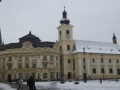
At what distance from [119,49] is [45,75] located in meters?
35.7

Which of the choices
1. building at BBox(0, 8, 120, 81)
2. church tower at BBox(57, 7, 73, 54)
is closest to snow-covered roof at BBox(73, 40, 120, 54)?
building at BBox(0, 8, 120, 81)

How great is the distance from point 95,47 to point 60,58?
14.6 m

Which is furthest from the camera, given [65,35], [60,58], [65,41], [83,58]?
[65,35]

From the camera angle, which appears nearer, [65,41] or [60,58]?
[60,58]

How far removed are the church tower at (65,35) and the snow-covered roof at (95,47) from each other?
8.48ft

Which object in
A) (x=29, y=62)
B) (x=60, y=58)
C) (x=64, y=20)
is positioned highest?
(x=64, y=20)

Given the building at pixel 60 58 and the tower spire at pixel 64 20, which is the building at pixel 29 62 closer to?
the building at pixel 60 58

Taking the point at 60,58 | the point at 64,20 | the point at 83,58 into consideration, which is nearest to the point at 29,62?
the point at 60,58

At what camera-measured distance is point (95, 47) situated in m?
77.8

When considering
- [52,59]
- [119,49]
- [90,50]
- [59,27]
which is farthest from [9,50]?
[119,49]

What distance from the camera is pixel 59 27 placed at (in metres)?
78.2

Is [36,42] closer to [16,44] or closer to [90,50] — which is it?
[16,44]

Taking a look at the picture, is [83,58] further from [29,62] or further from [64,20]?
[29,62]

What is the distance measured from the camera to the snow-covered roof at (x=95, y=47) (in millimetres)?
74500
